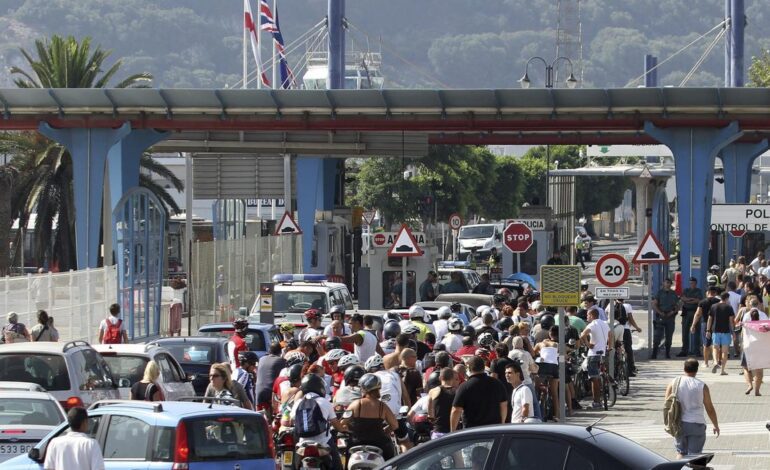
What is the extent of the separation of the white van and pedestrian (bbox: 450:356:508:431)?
6739 centimetres

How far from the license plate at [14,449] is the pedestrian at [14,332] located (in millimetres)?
8294

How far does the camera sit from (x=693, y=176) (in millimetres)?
36781

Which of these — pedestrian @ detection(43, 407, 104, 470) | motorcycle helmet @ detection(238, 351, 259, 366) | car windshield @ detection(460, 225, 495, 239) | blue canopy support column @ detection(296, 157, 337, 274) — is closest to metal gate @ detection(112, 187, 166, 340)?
blue canopy support column @ detection(296, 157, 337, 274)

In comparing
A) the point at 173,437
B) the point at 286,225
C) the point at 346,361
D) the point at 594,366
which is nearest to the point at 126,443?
the point at 173,437

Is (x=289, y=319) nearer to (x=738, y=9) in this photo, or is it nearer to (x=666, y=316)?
(x=666, y=316)

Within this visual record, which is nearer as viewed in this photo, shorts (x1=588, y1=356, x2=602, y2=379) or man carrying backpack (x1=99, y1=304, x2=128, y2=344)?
shorts (x1=588, y1=356, x2=602, y2=379)

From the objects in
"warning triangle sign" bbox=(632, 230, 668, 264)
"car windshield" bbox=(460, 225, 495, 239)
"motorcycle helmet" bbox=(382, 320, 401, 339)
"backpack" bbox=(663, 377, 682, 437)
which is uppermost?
"car windshield" bbox=(460, 225, 495, 239)

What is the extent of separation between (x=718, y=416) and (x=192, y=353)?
7.61 meters

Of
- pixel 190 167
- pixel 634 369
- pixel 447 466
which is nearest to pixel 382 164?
pixel 190 167

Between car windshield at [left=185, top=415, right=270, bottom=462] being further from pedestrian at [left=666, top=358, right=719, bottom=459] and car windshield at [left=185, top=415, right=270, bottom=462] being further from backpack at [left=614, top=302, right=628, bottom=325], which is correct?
backpack at [left=614, top=302, right=628, bottom=325]

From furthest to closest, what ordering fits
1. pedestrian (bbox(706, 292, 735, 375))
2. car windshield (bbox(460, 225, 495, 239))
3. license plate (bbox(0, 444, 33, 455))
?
car windshield (bbox(460, 225, 495, 239)) → pedestrian (bbox(706, 292, 735, 375)) → license plate (bbox(0, 444, 33, 455))

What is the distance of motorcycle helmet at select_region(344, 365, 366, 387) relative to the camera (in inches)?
641

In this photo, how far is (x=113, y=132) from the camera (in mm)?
36094

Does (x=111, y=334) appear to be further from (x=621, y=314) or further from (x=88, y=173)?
(x=88, y=173)
